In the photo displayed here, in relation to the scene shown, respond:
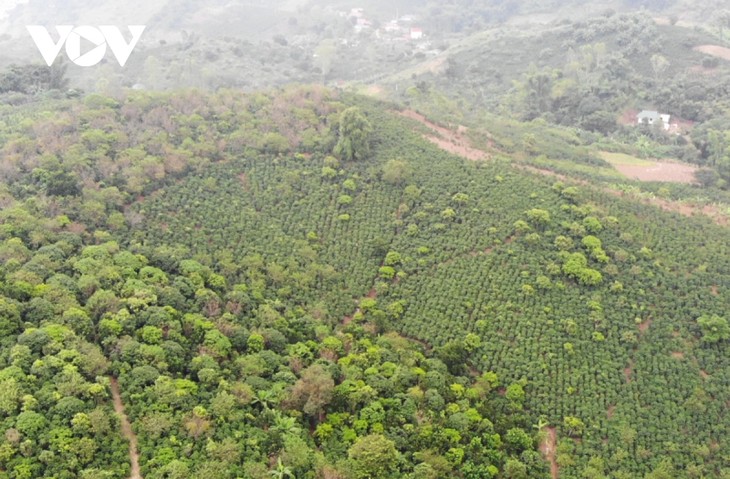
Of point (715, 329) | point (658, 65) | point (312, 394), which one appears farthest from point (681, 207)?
point (658, 65)

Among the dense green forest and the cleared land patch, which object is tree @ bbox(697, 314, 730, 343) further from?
the cleared land patch

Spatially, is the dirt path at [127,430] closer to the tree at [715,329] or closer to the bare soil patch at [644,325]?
the bare soil patch at [644,325]

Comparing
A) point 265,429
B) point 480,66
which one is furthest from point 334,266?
point 480,66

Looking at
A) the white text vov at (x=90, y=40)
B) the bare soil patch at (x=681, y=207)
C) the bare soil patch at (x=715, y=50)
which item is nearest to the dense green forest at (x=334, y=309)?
the bare soil patch at (x=681, y=207)

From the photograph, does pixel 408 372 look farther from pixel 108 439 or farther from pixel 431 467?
pixel 108 439

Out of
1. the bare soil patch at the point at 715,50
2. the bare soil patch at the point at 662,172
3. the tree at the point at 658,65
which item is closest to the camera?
the bare soil patch at the point at 662,172

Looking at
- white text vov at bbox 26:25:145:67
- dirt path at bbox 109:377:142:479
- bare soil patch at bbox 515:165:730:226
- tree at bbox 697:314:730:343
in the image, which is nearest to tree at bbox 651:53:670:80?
bare soil patch at bbox 515:165:730:226
